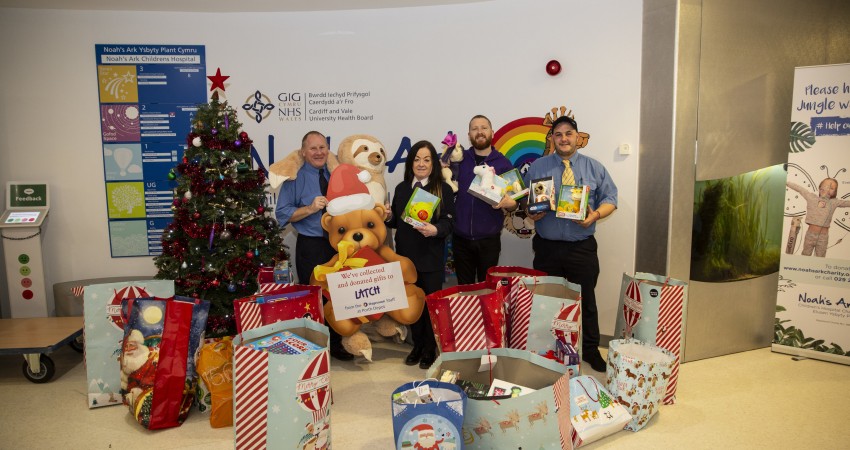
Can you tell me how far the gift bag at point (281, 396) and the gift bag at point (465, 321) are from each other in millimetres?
→ 778

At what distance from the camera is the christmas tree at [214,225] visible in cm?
362

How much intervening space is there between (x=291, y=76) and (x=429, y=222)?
6.43 feet

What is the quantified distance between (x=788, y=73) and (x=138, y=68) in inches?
190

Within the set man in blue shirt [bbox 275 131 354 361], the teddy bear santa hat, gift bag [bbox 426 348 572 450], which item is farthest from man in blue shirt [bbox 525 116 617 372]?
man in blue shirt [bbox 275 131 354 361]

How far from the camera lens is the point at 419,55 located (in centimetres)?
447

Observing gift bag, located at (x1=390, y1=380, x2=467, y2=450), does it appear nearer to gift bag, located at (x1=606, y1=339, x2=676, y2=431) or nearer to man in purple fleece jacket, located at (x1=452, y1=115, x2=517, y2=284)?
gift bag, located at (x1=606, y1=339, x2=676, y2=431)

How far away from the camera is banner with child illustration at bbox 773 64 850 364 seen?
3.51 metres

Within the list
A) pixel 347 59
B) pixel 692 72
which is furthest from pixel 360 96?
pixel 692 72

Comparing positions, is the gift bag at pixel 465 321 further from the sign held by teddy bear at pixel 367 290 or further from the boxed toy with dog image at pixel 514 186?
the boxed toy with dog image at pixel 514 186

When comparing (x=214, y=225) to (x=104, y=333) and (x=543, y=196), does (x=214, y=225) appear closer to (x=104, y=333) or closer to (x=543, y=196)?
(x=104, y=333)

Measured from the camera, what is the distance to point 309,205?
3723 millimetres

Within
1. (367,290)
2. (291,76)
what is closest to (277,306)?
(367,290)

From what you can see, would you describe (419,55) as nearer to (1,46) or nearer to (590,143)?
(590,143)

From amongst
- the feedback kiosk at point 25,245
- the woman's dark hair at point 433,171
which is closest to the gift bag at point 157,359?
the woman's dark hair at point 433,171
